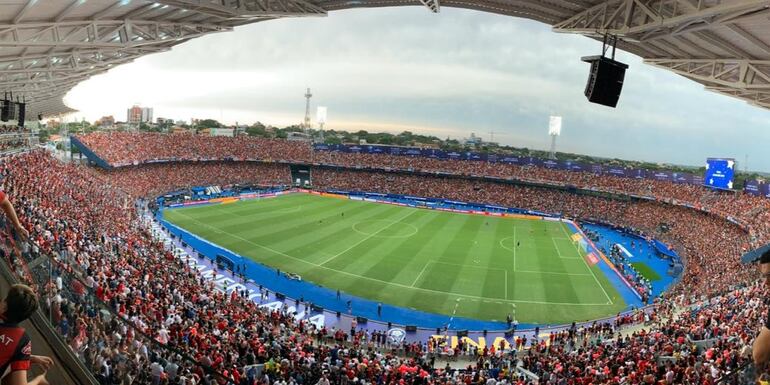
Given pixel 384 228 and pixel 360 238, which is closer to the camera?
pixel 360 238

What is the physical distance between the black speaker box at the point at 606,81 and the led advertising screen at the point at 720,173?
1699 inches

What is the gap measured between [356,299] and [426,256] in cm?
1019

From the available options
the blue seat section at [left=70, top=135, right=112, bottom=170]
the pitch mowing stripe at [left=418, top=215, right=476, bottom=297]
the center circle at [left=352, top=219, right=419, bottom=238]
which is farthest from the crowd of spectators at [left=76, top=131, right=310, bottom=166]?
the pitch mowing stripe at [left=418, top=215, right=476, bottom=297]

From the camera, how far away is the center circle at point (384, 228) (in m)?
40.5

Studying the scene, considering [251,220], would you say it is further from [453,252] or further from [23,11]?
[23,11]

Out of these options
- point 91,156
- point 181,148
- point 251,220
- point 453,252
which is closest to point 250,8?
point 453,252

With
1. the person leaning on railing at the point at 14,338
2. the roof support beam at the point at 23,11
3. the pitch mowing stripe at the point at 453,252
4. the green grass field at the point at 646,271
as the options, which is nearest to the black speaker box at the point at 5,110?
the roof support beam at the point at 23,11

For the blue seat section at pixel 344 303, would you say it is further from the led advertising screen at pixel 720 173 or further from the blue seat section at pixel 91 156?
the led advertising screen at pixel 720 173

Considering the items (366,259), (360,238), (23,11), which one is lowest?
(366,259)

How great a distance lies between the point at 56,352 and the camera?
5.52m

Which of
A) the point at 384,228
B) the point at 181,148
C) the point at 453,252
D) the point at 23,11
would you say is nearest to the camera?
the point at 23,11

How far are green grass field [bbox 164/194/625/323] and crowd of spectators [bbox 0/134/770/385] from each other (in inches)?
165

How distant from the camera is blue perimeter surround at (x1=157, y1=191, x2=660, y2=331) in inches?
904

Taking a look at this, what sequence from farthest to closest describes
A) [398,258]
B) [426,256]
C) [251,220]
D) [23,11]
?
1. [251,220]
2. [426,256]
3. [398,258]
4. [23,11]
